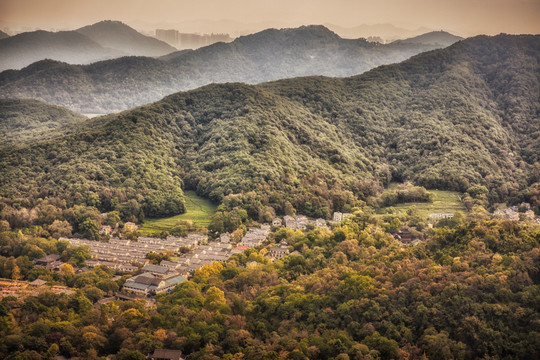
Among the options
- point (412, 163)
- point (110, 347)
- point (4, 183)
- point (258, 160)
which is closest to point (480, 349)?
point (110, 347)

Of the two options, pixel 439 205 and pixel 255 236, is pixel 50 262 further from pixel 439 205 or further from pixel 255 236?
pixel 439 205

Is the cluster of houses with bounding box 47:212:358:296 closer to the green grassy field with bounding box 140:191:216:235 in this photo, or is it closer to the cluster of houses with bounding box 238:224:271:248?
the cluster of houses with bounding box 238:224:271:248

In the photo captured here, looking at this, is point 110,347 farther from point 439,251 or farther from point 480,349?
point 439,251

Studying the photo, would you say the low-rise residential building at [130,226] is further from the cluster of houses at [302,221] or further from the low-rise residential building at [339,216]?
the low-rise residential building at [339,216]

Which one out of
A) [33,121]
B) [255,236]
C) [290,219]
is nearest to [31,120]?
[33,121]

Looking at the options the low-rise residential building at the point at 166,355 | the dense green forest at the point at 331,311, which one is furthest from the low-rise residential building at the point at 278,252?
the low-rise residential building at the point at 166,355

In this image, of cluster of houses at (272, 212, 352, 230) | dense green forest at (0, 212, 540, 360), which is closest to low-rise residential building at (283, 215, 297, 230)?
cluster of houses at (272, 212, 352, 230)
